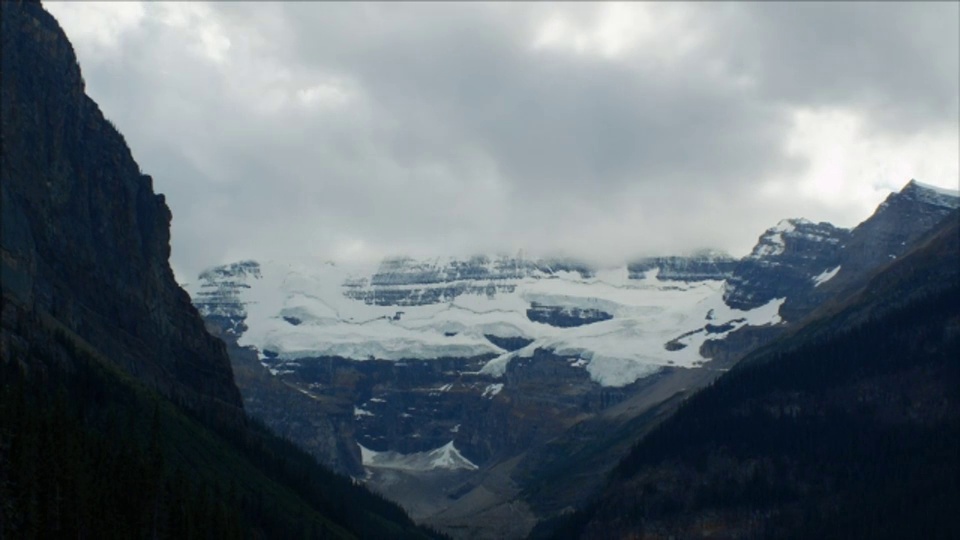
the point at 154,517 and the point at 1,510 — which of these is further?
A: the point at 154,517

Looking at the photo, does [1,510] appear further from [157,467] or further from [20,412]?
[157,467]

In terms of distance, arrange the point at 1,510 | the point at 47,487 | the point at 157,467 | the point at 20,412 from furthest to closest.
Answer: the point at 157,467, the point at 20,412, the point at 47,487, the point at 1,510

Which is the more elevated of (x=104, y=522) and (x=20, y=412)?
(x=20, y=412)

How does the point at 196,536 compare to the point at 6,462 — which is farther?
the point at 196,536

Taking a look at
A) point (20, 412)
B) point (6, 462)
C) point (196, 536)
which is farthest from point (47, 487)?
point (196, 536)

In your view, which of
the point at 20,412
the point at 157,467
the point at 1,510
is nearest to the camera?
the point at 1,510

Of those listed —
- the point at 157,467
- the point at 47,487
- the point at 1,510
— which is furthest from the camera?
the point at 157,467

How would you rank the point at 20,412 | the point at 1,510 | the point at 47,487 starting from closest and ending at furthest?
the point at 1,510 < the point at 47,487 < the point at 20,412

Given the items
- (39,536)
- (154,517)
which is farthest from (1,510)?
(154,517)

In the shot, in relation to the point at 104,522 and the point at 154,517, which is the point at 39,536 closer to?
the point at 104,522

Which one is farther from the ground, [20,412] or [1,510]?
[20,412]
